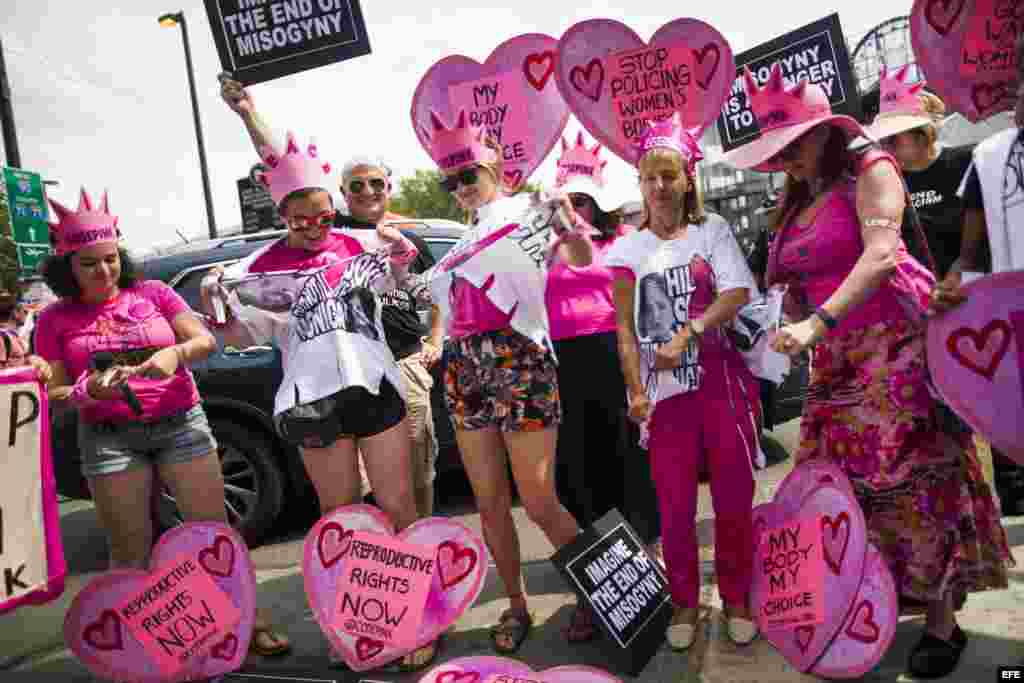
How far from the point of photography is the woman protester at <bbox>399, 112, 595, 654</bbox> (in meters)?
2.81

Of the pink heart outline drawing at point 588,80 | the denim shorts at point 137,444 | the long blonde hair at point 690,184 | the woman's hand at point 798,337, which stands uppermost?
the pink heart outline drawing at point 588,80

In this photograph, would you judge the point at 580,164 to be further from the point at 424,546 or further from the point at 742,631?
the point at 742,631

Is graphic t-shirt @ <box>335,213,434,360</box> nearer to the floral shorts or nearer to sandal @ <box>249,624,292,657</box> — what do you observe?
the floral shorts

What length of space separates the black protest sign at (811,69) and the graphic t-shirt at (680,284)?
55.2 inches

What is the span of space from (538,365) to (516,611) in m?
0.95

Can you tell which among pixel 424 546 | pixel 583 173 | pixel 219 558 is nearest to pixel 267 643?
pixel 219 558

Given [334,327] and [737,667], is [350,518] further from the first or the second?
[737,667]

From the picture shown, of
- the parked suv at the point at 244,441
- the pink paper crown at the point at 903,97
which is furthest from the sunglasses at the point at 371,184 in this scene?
the pink paper crown at the point at 903,97

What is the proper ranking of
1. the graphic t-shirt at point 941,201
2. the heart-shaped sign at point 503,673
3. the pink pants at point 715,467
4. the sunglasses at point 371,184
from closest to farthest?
the heart-shaped sign at point 503,673
the pink pants at point 715,467
the sunglasses at point 371,184
the graphic t-shirt at point 941,201

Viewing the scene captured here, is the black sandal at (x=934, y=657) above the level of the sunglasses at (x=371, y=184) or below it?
below

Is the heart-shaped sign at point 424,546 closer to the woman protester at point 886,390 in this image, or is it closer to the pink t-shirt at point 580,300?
the pink t-shirt at point 580,300

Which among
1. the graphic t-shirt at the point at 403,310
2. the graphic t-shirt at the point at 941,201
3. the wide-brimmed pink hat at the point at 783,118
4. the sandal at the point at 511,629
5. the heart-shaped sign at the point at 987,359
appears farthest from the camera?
the graphic t-shirt at the point at 941,201

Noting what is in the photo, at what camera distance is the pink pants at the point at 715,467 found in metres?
2.74

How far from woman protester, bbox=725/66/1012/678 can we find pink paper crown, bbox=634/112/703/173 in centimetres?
25
